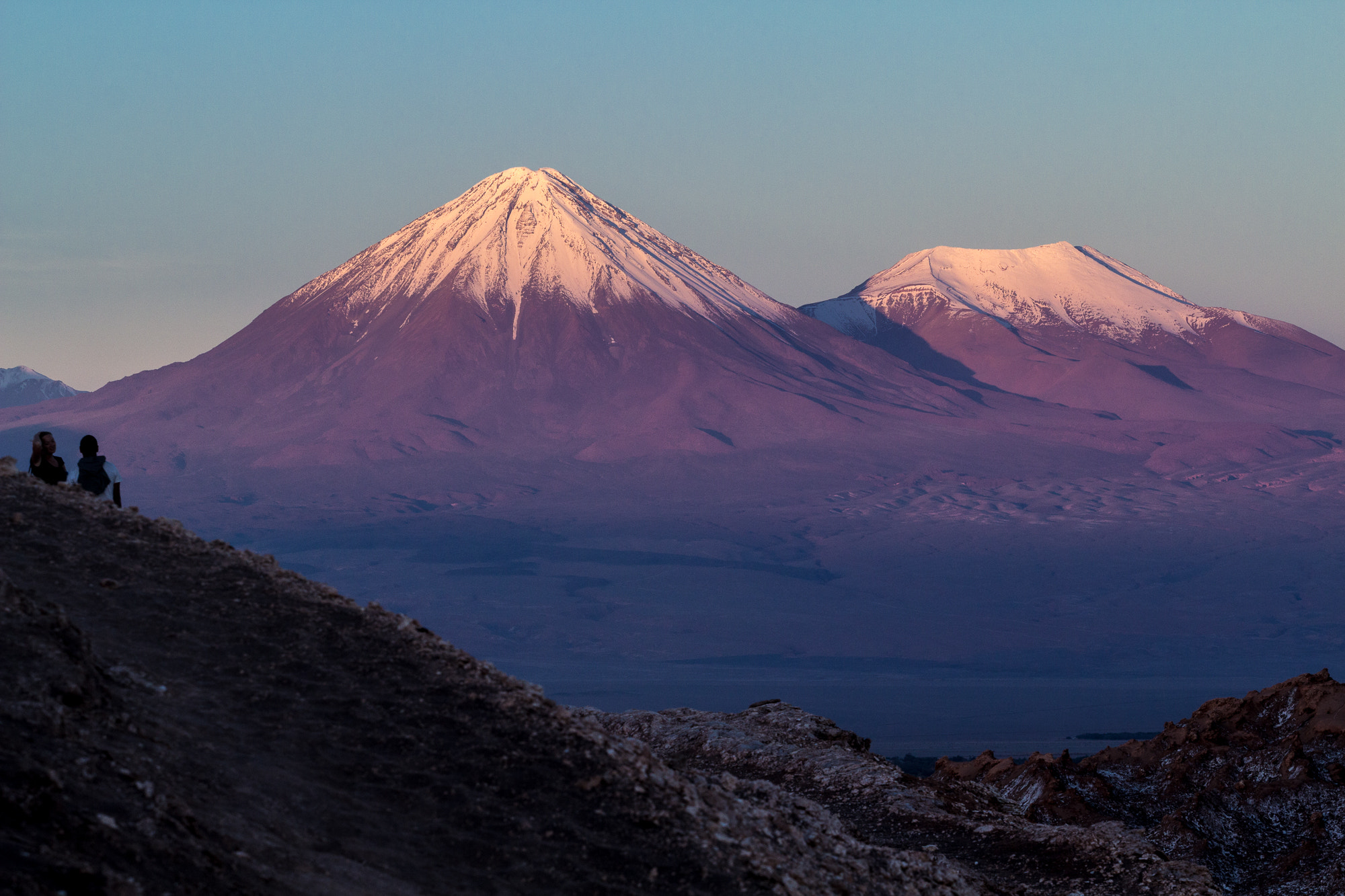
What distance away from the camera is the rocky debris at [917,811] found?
1501cm

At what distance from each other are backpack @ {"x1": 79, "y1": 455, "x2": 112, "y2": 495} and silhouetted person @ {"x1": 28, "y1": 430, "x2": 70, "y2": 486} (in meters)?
0.18

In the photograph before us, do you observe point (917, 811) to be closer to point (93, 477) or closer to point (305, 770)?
point (305, 770)

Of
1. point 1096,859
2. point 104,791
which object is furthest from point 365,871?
point 1096,859

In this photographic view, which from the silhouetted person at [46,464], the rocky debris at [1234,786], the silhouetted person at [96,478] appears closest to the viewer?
the silhouetted person at [46,464]

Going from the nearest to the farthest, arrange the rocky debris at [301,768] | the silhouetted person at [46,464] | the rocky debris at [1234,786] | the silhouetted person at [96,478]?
the rocky debris at [301,768] → the silhouetted person at [46,464] → the silhouetted person at [96,478] → the rocky debris at [1234,786]

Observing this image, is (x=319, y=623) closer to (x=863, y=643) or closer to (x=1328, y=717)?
(x=1328, y=717)

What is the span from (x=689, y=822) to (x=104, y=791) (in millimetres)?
4129

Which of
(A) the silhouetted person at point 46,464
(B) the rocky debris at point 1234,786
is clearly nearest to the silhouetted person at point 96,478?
(A) the silhouetted person at point 46,464

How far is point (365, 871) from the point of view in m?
8.58

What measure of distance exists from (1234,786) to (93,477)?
56.2ft

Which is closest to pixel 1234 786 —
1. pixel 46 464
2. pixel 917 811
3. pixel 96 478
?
pixel 917 811

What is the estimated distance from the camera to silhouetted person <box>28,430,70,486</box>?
14430 mm

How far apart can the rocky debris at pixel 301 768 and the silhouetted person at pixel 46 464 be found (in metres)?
1.27

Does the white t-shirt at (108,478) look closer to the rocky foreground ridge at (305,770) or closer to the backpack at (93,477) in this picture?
the backpack at (93,477)
